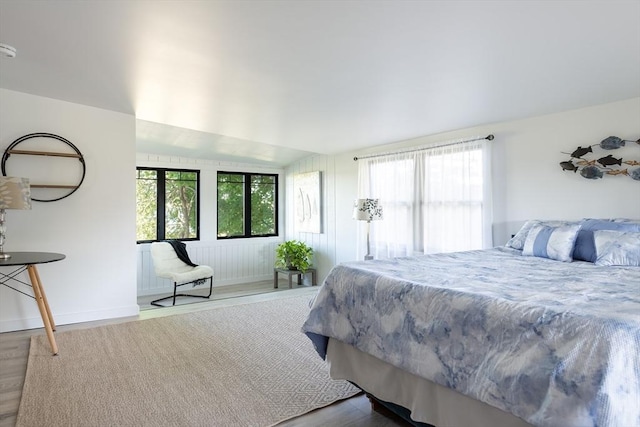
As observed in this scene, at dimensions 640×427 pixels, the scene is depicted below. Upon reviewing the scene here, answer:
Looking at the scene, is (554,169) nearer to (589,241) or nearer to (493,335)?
(589,241)

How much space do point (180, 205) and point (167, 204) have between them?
0.22 metres

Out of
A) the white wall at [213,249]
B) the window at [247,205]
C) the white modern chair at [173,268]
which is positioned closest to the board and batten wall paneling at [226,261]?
the white wall at [213,249]

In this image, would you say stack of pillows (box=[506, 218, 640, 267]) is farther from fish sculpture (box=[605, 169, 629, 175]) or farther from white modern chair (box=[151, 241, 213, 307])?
white modern chair (box=[151, 241, 213, 307])

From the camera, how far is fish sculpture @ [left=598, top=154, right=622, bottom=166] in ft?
10.4

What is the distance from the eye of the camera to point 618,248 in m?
2.52

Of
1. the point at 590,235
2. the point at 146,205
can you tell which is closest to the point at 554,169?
the point at 590,235

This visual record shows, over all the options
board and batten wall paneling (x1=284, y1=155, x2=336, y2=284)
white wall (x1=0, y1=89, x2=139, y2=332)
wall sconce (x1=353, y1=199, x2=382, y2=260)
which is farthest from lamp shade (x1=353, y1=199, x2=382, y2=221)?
white wall (x1=0, y1=89, x2=139, y2=332)

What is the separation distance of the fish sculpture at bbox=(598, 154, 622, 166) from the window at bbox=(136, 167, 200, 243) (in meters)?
5.70

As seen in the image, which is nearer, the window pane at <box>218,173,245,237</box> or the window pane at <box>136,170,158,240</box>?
the window pane at <box>136,170,158,240</box>

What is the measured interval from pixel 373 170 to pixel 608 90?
9.61 feet

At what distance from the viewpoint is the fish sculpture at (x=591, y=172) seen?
3.26 meters

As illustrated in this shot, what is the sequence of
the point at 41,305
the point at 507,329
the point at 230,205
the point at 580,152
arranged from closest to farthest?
the point at 507,329 < the point at 41,305 < the point at 580,152 < the point at 230,205

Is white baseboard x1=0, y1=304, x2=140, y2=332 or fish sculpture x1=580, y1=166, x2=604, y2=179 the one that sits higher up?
fish sculpture x1=580, y1=166, x2=604, y2=179

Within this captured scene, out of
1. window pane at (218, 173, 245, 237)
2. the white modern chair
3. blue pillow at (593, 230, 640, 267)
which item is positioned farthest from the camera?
window pane at (218, 173, 245, 237)
